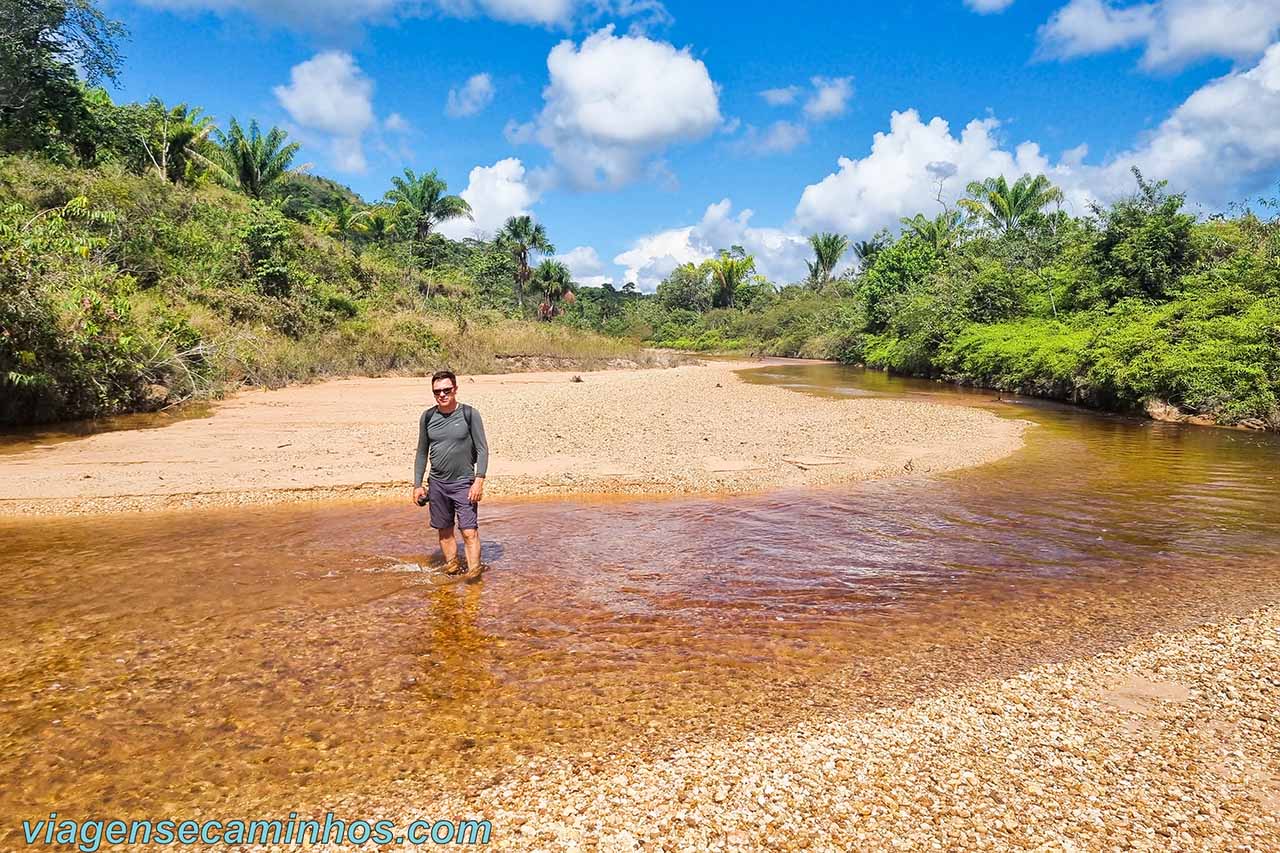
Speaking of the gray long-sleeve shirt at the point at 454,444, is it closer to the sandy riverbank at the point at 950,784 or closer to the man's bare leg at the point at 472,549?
the man's bare leg at the point at 472,549

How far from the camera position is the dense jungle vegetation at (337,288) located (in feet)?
42.8

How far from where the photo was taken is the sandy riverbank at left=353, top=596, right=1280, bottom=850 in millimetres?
2758

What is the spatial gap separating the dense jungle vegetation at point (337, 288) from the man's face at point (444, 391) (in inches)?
405

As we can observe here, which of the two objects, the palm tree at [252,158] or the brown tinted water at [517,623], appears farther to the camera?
the palm tree at [252,158]

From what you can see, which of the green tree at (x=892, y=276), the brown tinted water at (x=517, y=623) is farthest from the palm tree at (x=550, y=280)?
the brown tinted water at (x=517, y=623)

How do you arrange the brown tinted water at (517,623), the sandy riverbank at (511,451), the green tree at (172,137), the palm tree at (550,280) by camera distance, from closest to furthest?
the brown tinted water at (517,623) < the sandy riverbank at (511,451) < the green tree at (172,137) < the palm tree at (550,280)

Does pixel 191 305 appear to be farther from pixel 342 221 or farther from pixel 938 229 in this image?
pixel 938 229

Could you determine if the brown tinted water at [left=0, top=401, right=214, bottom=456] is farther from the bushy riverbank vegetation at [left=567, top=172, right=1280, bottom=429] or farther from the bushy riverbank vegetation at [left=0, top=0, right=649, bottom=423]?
the bushy riverbank vegetation at [left=567, top=172, right=1280, bottom=429]

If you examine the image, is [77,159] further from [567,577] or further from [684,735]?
[684,735]

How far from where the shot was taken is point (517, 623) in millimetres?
5223

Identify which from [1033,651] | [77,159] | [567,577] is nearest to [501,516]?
[567,577]

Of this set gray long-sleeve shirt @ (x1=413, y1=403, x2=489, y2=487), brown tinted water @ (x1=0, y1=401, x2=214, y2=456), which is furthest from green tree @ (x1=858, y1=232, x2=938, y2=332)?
gray long-sleeve shirt @ (x1=413, y1=403, x2=489, y2=487)

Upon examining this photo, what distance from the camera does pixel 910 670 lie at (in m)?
4.41

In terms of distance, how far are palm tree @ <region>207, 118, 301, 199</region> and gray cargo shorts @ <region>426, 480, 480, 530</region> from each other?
39.9 meters
